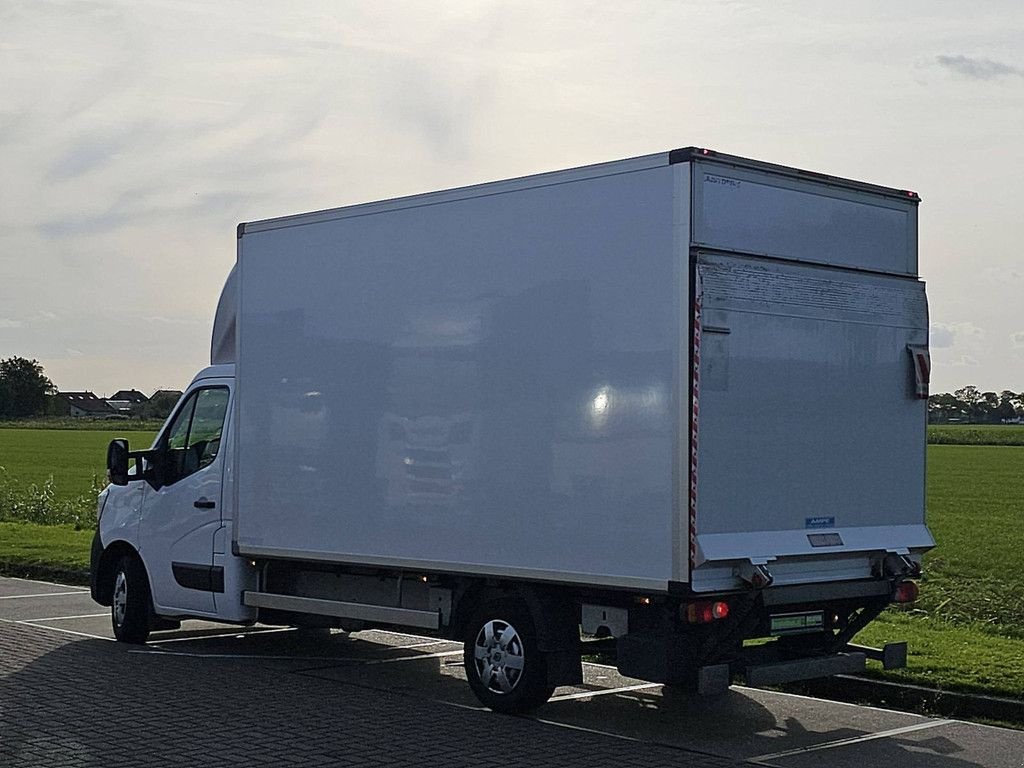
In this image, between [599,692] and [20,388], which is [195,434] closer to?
[599,692]

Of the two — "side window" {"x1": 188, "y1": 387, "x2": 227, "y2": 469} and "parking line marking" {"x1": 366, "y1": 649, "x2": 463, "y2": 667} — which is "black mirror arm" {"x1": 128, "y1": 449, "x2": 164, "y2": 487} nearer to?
"side window" {"x1": 188, "y1": 387, "x2": 227, "y2": 469}

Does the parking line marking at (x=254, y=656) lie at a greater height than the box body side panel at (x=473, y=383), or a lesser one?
lesser

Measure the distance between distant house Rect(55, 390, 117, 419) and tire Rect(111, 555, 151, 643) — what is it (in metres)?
150

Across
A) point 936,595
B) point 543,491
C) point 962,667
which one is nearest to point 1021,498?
point 936,595

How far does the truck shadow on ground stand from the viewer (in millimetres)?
8484

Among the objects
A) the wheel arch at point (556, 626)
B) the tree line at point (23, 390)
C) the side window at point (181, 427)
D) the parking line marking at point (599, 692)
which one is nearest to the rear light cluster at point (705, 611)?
the wheel arch at point (556, 626)

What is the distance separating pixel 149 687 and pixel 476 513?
2.76 m

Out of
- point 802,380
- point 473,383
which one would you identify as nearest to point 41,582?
point 473,383

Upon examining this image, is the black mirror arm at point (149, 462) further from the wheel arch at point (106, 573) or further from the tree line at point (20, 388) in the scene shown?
the tree line at point (20, 388)

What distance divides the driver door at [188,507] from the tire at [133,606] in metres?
0.20

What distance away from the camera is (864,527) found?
9.64 metres

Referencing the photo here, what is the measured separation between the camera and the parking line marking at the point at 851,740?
862 cm

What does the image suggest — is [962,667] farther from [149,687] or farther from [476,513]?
[149,687]

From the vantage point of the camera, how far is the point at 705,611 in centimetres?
868
